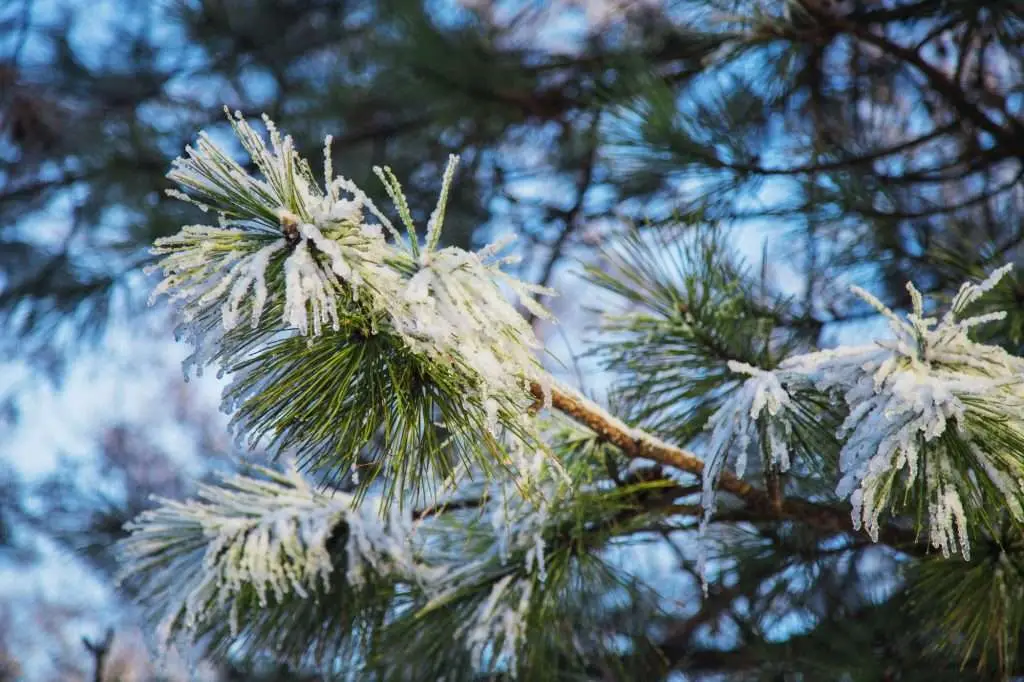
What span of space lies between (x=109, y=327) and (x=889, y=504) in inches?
102

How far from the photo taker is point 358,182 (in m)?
2.61

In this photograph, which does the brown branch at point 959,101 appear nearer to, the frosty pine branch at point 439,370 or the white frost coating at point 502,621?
the frosty pine branch at point 439,370

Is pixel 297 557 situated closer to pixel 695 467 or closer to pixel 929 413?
pixel 695 467

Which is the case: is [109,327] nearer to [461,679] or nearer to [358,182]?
[358,182]

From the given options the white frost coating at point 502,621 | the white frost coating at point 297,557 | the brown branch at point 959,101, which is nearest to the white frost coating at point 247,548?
the white frost coating at point 297,557

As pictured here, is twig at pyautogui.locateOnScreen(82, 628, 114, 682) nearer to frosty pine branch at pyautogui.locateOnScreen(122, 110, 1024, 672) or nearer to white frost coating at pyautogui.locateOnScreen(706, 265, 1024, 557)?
frosty pine branch at pyautogui.locateOnScreen(122, 110, 1024, 672)

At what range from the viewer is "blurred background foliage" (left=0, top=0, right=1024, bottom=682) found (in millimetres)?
1628

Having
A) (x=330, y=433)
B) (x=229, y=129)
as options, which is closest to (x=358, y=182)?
(x=229, y=129)

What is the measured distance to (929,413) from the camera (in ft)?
2.73

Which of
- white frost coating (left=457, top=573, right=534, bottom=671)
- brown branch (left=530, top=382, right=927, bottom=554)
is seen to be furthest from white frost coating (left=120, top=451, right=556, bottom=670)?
brown branch (left=530, top=382, right=927, bottom=554)

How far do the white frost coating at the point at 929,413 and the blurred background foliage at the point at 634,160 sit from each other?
22 cm

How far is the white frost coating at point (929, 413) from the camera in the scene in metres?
0.84

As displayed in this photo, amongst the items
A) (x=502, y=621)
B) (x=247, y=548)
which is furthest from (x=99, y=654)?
(x=502, y=621)

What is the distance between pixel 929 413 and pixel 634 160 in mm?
940
